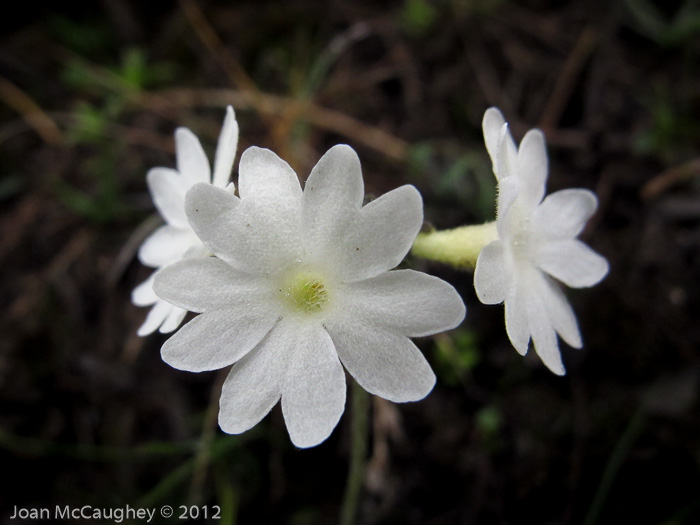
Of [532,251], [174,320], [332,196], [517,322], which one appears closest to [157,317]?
[174,320]

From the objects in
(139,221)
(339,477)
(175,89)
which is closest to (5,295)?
(139,221)

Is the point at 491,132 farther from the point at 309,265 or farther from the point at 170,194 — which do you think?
the point at 170,194

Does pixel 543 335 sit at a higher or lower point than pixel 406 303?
lower

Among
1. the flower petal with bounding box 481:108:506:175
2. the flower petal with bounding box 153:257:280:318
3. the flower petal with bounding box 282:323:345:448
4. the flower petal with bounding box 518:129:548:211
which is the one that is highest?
the flower petal with bounding box 481:108:506:175

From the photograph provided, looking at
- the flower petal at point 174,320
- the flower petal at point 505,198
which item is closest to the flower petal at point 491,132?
the flower petal at point 505,198

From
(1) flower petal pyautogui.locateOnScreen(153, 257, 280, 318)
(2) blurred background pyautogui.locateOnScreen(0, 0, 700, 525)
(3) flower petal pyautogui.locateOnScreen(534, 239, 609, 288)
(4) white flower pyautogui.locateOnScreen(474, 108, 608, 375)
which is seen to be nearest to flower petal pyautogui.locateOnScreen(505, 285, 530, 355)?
(4) white flower pyautogui.locateOnScreen(474, 108, 608, 375)

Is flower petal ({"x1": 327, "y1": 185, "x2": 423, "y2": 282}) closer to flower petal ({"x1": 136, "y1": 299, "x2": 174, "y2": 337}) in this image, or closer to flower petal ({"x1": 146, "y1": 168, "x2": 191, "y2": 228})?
flower petal ({"x1": 136, "y1": 299, "x2": 174, "y2": 337})

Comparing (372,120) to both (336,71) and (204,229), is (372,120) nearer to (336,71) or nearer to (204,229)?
(336,71)

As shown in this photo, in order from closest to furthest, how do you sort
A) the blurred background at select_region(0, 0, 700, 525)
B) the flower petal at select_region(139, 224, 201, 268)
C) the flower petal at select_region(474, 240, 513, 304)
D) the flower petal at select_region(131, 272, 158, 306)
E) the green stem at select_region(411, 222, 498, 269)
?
the flower petal at select_region(474, 240, 513, 304), the green stem at select_region(411, 222, 498, 269), the flower petal at select_region(131, 272, 158, 306), the flower petal at select_region(139, 224, 201, 268), the blurred background at select_region(0, 0, 700, 525)
